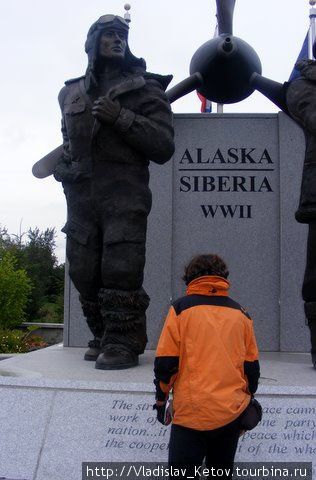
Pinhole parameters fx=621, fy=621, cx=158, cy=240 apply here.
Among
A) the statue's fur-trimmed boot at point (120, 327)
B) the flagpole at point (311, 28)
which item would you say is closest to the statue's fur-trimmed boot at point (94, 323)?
the statue's fur-trimmed boot at point (120, 327)

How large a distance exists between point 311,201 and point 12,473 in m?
2.35

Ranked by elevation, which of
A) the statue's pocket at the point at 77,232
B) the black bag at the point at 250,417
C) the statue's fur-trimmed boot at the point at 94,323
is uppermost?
the statue's pocket at the point at 77,232

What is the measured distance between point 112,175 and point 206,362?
1996 millimetres

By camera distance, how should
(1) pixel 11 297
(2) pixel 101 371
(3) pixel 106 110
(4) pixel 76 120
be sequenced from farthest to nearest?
(1) pixel 11 297 < (4) pixel 76 120 < (3) pixel 106 110 < (2) pixel 101 371

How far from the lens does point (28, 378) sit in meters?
3.31

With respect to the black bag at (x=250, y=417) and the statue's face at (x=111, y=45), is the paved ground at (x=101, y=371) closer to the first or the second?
the black bag at (x=250, y=417)

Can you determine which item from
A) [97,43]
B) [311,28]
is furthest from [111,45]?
[311,28]

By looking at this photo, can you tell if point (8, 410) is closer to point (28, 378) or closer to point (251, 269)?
point (28, 378)

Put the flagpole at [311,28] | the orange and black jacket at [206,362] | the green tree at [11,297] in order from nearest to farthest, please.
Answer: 1. the orange and black jacket at [206,362]
2. the flagpole at [311,28]
3. the green tree at [11,297]

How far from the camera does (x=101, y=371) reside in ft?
12.2

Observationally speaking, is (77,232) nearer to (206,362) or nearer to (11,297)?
(206,362)

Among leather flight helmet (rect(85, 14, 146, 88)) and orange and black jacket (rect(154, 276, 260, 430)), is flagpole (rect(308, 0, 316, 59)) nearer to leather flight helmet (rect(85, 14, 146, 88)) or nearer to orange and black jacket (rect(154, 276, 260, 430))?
leather flight helmet (rect(85, 14, 146, 88))

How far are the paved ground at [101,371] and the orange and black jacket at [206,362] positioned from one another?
3.09ft

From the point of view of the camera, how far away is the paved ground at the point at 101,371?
3381mm
